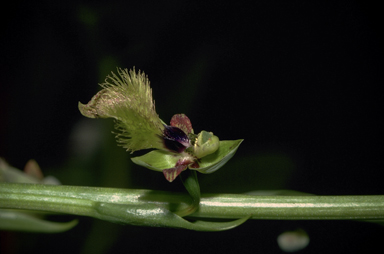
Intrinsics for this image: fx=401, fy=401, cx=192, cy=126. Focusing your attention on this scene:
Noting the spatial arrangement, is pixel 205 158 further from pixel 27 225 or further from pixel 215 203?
pixel 27 225

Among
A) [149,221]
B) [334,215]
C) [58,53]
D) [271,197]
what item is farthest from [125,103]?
[58,53]

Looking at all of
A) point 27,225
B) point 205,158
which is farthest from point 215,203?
point 27,225

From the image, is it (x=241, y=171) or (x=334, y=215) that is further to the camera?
(x=241, y=171)

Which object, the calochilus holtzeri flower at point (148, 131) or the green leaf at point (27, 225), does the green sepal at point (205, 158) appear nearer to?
the calochilus holtzeri flower at point (148, 131)

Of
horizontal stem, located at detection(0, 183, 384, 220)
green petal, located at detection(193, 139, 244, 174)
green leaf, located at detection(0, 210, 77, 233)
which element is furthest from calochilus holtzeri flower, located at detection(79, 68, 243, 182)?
green leaf, located at detection(0, 210, 77, 233)

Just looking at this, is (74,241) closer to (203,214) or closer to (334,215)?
(203,214)
